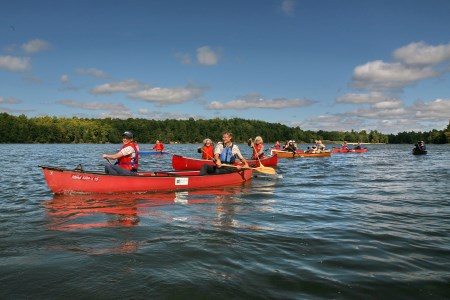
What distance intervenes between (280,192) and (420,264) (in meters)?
7.20

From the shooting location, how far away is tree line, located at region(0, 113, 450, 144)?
109500 millimetres

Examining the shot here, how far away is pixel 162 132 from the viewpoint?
146 metres

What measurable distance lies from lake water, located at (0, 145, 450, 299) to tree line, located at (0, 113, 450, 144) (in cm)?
11126

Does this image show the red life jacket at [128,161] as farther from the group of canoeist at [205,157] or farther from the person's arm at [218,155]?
the person's arm at [218,155]

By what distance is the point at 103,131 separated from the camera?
123 m

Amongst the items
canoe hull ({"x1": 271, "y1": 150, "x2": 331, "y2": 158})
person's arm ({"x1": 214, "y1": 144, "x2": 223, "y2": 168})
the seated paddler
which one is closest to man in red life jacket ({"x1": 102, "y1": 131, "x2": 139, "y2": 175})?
the seated paddler

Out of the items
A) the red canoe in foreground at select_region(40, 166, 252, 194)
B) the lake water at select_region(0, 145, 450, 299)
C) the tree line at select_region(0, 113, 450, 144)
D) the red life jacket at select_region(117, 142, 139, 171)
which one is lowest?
the lake water at select_region(0, 145, 450, 299)

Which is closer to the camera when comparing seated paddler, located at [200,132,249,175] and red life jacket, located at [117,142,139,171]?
red life jacket, located at [117,142,139,171]

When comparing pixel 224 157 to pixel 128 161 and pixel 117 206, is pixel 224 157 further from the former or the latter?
pixel 117 206

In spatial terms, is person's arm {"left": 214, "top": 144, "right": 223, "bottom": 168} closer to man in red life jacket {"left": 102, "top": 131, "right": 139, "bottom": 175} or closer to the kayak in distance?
man in red life jacket {"left": 102, "top": 131, "right": 139, "bottom": 175}

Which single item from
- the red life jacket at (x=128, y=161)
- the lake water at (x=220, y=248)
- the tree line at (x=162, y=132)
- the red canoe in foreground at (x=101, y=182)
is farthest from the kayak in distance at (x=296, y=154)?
the tree line at (x=162, y=132)

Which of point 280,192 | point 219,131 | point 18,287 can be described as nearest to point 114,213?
point 18,287

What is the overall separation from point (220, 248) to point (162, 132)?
14242cm

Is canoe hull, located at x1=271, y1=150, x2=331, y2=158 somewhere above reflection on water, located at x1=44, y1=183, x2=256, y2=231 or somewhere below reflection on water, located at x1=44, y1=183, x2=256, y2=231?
above
